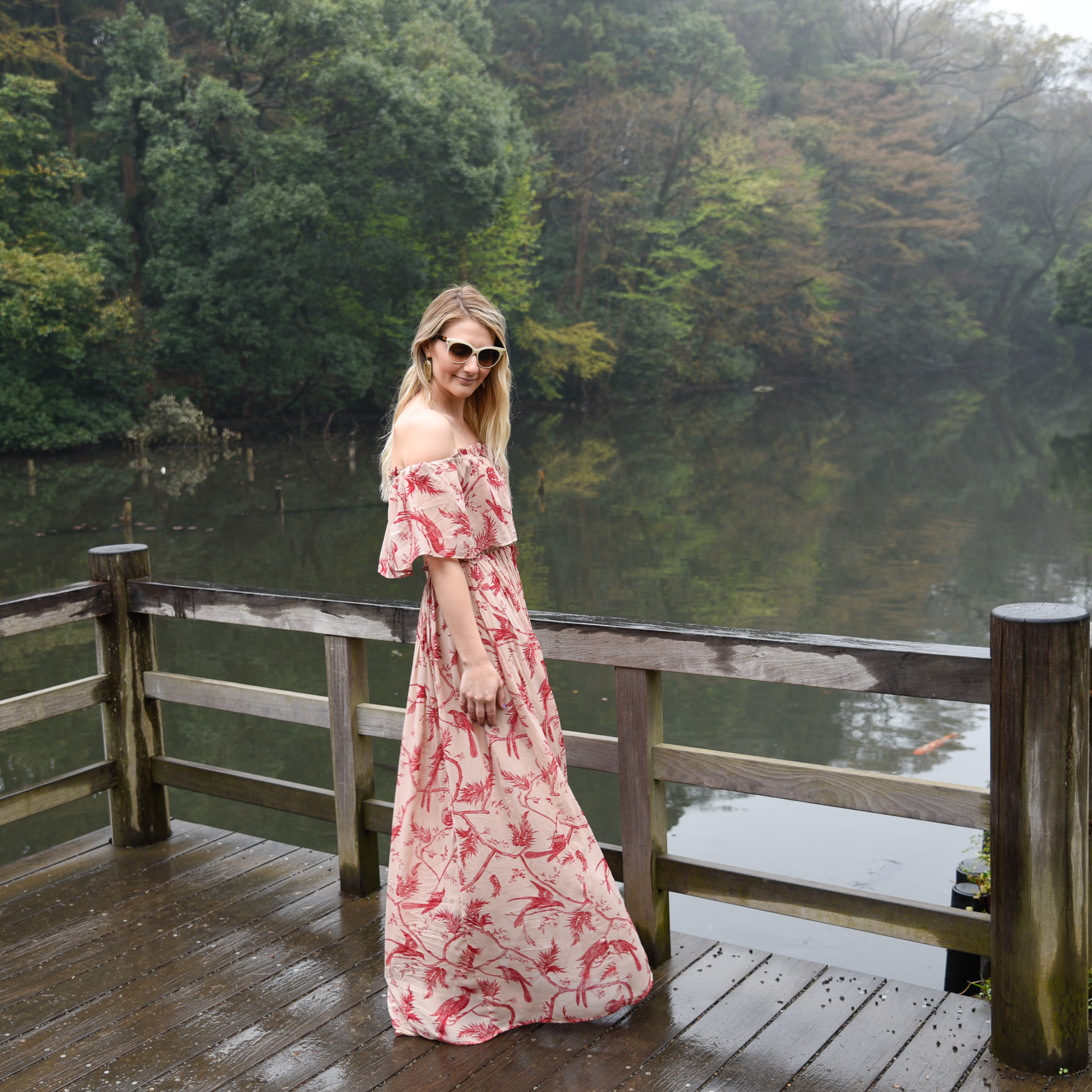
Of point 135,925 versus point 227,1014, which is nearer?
point 227,1014

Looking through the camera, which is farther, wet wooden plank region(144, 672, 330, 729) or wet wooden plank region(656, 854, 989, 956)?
wet wooden plank region(144, 672, 330, 729)

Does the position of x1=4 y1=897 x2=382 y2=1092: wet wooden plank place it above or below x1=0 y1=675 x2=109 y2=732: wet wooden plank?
below

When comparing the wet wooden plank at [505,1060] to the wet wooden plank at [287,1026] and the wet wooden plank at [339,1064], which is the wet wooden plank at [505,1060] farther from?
the wet wooden plank at [287,1026]

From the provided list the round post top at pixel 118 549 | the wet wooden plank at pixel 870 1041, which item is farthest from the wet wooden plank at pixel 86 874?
the wet wooden plank at pixel 870 1041

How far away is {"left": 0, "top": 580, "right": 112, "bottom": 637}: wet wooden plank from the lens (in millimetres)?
3127

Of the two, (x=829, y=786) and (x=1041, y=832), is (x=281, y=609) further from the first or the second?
(x=1041, y=832)

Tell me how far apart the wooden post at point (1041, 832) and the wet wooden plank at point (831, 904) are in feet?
0.31

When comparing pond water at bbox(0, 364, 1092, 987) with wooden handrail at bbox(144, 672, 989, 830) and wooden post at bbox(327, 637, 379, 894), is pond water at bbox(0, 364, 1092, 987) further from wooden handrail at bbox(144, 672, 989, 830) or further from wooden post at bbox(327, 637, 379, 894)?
wooden handrail at bbox(144, 672, 989, 830)

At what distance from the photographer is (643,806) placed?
2.65 meters

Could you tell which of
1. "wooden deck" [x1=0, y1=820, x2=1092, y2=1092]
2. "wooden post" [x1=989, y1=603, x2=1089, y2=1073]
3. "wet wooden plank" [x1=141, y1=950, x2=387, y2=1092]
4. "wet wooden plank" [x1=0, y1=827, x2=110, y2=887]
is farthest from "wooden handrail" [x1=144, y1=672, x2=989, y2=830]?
"wet wooden plank" [x1=0, y1=827, x2=110, y2=887]

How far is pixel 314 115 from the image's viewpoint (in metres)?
25.8

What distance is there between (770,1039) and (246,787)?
1647 millimetres

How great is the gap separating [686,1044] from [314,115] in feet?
85.7

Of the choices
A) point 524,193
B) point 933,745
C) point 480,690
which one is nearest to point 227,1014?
point 480,690
